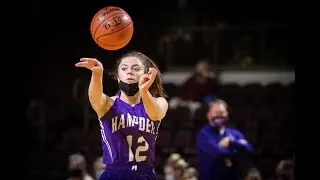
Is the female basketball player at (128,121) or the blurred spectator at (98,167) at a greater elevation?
the female basketball player at (128,121)

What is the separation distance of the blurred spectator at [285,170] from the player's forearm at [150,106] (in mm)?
2023

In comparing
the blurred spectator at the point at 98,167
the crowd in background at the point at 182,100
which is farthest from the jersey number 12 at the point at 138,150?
the blurred spectator at the point at 98,167

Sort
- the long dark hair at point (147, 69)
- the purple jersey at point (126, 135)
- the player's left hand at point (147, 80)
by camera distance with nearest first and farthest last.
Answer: the player's left hand at point (147, 80)
the purple jersey at point (126, 135)
the long dark hair at point (147, 69)

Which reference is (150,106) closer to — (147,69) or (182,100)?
(147,69)

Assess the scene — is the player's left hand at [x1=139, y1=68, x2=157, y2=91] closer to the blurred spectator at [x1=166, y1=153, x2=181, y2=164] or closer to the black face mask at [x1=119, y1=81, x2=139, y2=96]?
the black face mask at [x1=119, y1=81, x2=139, y2=96]

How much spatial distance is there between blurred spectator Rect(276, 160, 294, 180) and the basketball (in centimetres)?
217

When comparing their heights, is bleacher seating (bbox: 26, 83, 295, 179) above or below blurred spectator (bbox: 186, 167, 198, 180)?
above

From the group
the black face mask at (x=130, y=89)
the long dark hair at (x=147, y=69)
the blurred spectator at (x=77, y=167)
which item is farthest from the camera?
the blurred spectator at (x=77, y=167)

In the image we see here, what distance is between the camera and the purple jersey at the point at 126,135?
3.34 m

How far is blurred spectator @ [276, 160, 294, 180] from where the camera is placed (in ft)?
16.5

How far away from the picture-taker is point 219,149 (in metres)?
5.04

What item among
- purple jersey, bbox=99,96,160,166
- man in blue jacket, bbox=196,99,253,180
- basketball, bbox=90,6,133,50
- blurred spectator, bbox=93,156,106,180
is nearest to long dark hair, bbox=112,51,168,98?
basketball, bbox=90,6,133,50

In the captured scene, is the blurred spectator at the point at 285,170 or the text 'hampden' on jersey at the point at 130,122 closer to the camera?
the text 'hampden' on jersey at the point at 130,122

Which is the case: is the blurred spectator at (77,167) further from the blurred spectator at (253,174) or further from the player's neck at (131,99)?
the player's neck at (131,99)
